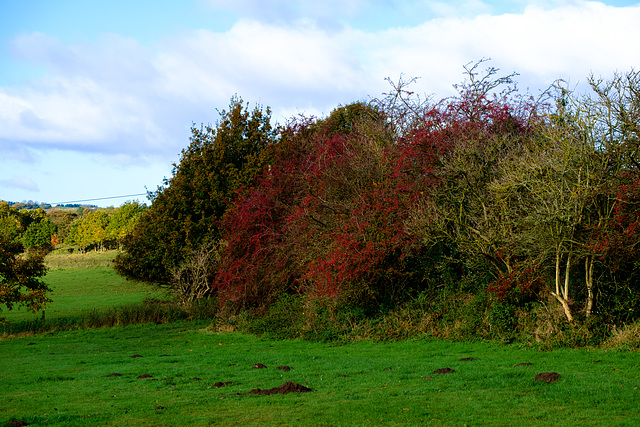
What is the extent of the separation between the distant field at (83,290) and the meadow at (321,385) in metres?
16.9

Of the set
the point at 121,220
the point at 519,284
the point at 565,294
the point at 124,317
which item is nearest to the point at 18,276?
the point at 124,317

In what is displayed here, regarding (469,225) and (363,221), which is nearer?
(469,225)

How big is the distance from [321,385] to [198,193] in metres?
20.9

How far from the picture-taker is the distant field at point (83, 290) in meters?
38.0

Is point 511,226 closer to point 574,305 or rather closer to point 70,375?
point 574,305

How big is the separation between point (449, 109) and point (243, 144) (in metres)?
14.1

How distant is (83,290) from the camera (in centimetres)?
5344

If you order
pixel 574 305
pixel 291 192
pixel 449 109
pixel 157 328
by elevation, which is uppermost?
pixel 449 109

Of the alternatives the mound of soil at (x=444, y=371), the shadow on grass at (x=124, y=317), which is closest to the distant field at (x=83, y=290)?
the shadow on grass at (x=124, y=317)

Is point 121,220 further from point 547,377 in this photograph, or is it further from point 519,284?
point 547,377

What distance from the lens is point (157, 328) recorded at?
2891 centimetres

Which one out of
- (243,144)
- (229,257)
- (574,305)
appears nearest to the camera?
(574,305)

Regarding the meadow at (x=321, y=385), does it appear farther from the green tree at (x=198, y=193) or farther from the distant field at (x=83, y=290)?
the distant field at (x=83, y=290)

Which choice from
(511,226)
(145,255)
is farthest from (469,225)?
(145,255)
